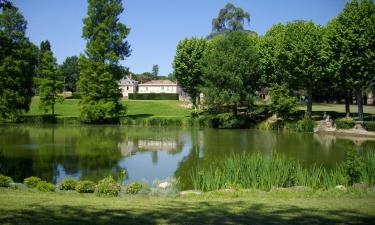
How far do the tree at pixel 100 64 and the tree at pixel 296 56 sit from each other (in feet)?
62.6

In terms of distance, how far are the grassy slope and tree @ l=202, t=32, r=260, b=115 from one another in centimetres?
3613

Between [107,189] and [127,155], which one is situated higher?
[107,189]

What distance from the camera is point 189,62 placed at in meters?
57.4

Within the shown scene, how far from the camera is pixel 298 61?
149 feet

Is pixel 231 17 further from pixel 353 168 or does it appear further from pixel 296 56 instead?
pixel 353 168

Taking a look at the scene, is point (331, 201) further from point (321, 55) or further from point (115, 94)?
point (115, 94)

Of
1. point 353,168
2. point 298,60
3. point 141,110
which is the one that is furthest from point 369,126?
point 141,110

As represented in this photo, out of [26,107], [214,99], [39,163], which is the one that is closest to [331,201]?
[39,163]

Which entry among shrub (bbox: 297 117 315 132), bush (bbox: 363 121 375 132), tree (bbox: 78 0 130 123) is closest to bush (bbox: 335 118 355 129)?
bush (bbox: 363 121 375 132)

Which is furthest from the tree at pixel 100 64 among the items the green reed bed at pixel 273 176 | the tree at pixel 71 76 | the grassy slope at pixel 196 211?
the tree at pixel 71 76

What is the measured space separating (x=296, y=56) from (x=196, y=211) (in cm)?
3946

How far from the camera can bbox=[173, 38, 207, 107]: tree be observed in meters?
57.5

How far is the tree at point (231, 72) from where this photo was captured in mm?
46438

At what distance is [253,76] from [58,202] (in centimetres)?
4161
